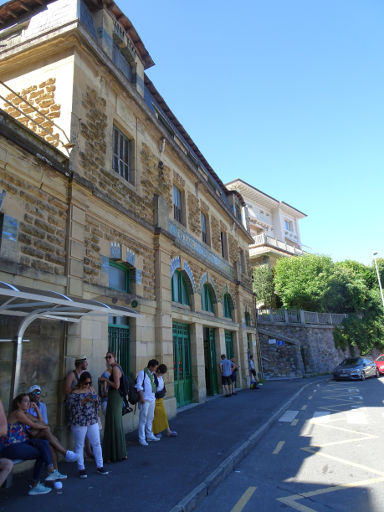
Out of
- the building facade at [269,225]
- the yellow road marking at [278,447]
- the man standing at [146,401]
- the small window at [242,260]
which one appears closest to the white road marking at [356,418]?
the yellow road marking at [278,447]

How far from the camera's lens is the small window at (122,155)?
30.2 feet

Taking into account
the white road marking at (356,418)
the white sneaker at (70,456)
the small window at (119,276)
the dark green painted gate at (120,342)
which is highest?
the small window at (119,276)

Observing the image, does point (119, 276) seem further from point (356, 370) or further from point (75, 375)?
point (356, 370)

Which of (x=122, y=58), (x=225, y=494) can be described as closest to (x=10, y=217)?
(x=225, y=494)

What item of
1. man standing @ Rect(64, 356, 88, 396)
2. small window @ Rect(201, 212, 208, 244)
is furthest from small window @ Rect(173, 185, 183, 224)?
man standing @ Rect(64, 356, 88, 396)

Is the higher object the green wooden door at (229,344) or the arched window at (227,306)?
the arched window at (227,306)

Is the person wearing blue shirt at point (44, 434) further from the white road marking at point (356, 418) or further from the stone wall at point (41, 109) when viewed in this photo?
the white road marking at point (356, 418)

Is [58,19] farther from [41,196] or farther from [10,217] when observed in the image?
[10,217]

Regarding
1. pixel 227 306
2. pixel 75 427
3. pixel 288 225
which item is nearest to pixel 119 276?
pixel 75 427

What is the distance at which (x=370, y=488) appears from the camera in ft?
14.1

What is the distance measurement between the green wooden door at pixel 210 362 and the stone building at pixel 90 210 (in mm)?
372

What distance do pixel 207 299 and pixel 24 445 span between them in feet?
35.0

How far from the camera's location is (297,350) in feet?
72.5

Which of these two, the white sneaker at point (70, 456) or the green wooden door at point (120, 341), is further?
the green wooden door at point (120, 341)
